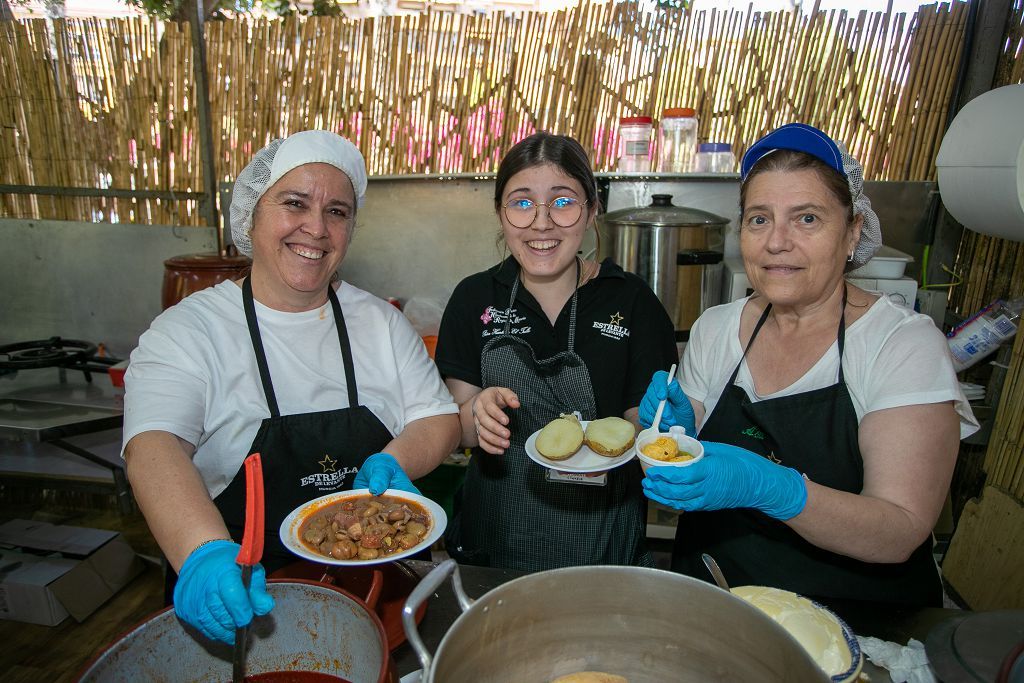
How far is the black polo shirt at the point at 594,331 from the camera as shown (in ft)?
7.52

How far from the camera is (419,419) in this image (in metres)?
2.12

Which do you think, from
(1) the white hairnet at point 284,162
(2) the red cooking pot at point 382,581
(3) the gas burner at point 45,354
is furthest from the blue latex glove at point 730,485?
(3) the gas burner at point 45,354

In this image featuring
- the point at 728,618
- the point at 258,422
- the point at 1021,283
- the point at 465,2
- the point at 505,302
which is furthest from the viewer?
the point at 465,2

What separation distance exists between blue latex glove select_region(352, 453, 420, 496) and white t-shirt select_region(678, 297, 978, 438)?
42.3 inches

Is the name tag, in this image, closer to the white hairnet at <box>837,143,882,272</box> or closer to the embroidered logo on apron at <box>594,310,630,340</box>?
the embroidered logo on apron at <box>594,310,630,340</box>

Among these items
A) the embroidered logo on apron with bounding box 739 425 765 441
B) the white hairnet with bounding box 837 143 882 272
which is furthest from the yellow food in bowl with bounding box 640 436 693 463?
the white hairnet with bounding box 837 143 882 272

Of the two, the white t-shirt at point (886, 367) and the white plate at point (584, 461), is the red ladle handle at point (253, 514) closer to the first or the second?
the white plate at point (584, 461)

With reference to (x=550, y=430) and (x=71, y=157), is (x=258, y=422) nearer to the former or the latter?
(x=550, y=430)

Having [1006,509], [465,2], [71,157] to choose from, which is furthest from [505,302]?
[465,2]

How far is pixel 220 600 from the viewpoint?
3.67 feet

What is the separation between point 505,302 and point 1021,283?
2709 millimetres

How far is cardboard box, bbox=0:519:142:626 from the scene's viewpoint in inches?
134

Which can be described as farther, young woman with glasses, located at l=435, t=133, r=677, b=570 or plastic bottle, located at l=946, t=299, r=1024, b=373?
plastic bottle, located at l=946, t=299, r=1024, b=373

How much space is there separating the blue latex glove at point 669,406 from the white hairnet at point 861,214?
0.70 metres
